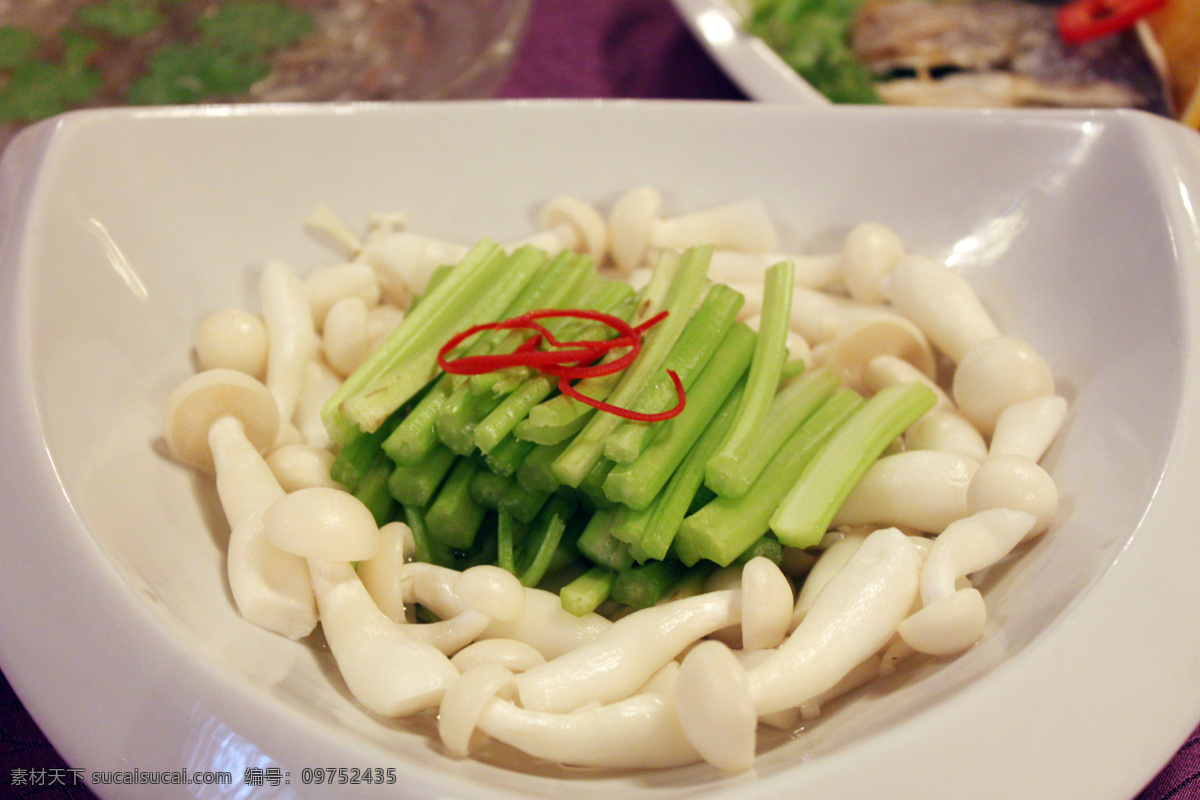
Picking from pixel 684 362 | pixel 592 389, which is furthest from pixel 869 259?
pixel 592 389

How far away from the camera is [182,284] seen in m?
1.38

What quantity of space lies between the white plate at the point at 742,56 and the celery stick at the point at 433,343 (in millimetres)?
1023

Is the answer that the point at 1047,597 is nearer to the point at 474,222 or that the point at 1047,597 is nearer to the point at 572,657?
the point at 572,657

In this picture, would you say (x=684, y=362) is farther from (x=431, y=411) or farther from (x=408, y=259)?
(x=408, y=259)

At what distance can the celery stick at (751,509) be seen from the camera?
1031mm

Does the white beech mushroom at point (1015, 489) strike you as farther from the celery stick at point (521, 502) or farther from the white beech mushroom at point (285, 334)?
the white beech mushroom at point (285, 334)

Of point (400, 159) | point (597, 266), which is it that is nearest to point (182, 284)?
point (400, 159)

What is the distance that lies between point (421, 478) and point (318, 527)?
0.65 ft

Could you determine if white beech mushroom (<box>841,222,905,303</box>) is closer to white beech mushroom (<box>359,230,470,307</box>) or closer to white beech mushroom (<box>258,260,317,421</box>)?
white beech mushroom (<box>359,230,470,307</box>)

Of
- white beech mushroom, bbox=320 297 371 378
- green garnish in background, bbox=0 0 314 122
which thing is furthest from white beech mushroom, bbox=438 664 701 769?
green garnish in background, bbox=0 0 314 122

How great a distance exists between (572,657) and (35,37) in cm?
207

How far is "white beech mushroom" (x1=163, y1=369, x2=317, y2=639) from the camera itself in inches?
39.3

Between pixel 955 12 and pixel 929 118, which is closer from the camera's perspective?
pixel 929 118

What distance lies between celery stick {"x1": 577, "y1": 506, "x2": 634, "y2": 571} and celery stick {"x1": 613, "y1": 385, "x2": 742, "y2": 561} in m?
0.02
